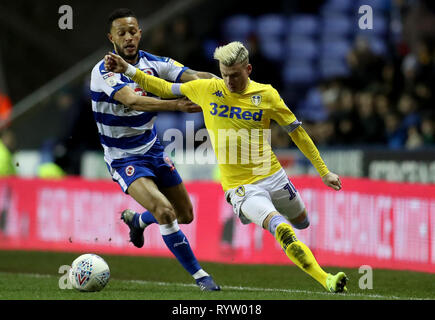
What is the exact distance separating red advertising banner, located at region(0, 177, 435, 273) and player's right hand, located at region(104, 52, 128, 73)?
2676 mm

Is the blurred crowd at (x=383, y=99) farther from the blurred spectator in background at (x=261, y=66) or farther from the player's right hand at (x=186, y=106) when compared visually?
the player's right hand at (x=186, y=106)

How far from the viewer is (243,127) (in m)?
8.29

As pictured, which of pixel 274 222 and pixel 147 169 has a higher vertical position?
pixel 147 169

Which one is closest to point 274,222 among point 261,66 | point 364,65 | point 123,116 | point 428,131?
point 123,116

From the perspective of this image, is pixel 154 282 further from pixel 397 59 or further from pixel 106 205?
pixel 397 59

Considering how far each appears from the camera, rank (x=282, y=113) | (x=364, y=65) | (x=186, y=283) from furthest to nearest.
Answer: (x=364, y=65)
(x=186, y=283)
(x=282, y=113)

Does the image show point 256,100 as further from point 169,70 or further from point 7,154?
point 7,154

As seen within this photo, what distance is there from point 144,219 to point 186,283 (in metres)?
0.80

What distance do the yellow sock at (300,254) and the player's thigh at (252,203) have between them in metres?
0.26

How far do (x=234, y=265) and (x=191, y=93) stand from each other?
3.93m

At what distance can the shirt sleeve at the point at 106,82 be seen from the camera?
865cm

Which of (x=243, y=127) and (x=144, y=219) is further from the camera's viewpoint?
(x=144, y=219)

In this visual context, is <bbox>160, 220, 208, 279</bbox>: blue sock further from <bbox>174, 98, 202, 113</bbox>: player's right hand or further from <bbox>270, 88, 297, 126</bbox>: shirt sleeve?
<bbox>270, 88, 297, 126</bbox>: shirt sleeve

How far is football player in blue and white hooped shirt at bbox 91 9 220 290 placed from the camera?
337 inches
